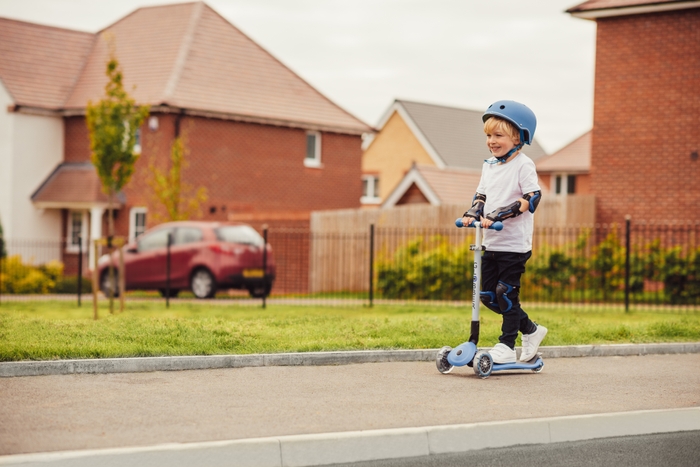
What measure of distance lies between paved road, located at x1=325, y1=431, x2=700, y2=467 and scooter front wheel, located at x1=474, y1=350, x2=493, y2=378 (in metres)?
1.80

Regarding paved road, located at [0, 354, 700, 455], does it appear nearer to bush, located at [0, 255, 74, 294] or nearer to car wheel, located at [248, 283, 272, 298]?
car wheel, located at [248, 283, 272, 298]

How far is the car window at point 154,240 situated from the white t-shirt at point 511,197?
14058 millimetres

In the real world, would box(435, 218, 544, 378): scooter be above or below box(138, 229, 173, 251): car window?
below

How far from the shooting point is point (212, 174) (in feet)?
100

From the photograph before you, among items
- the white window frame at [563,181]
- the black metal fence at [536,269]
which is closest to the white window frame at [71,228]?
the black metal fence at [536,269]

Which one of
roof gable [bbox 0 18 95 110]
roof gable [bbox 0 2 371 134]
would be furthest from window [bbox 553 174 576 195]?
roof gable [bbox 0 18 95 110]

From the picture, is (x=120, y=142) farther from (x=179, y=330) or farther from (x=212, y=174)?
(x=212, y=174)

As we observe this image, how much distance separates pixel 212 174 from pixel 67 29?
8889 millimetres

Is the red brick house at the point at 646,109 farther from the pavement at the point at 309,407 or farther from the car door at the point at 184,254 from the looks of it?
the pavement at the point at 309,407

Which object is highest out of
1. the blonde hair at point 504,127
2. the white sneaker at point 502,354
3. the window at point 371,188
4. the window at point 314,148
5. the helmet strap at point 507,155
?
the window at point 314,148

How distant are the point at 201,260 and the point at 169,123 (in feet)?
33.2

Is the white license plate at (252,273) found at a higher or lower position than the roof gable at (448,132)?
lower

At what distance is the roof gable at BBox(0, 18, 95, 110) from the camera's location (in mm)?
31766

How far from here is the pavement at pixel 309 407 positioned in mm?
5426
